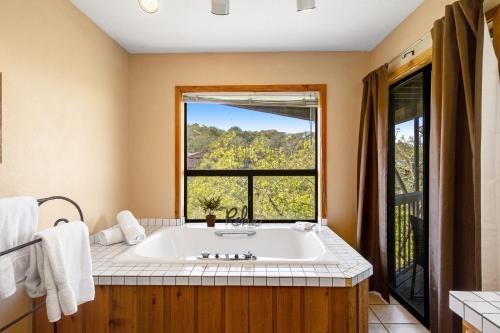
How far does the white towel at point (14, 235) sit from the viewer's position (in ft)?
4.17

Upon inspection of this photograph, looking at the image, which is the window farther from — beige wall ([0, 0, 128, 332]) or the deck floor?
the deck floor

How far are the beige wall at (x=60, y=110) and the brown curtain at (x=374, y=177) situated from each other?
235cm

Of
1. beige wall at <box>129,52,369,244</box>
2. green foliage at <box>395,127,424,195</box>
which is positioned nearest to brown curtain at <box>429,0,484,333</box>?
green foliage at <box>395,127,424,195</box>

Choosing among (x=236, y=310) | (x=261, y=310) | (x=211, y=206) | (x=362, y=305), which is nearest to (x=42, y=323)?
(x=236, y=310)

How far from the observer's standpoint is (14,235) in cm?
136

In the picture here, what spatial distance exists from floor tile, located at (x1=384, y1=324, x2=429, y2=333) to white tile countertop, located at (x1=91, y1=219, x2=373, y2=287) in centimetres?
76

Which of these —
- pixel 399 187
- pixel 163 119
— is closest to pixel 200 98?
pixel 163 119

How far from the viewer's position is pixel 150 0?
1.94 metres

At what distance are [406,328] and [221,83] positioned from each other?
8.77ft

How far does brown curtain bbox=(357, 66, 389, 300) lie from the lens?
2.61 metres

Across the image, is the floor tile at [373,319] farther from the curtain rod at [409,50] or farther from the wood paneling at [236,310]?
the curtain rod at [409,50]

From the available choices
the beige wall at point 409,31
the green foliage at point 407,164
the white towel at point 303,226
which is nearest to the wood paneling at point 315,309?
the white towel at point 303,226

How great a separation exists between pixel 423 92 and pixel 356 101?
84 cm

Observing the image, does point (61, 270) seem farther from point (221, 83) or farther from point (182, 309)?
point (221, 83)
